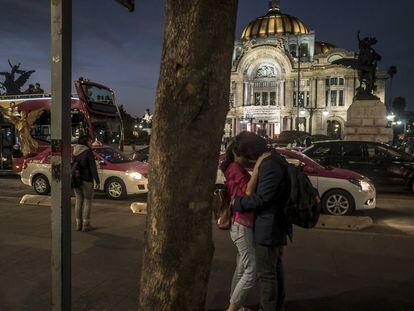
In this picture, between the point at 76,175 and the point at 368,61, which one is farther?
the point at 368,61

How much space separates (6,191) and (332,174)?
10.3m

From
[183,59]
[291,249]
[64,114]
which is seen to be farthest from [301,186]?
[291,249]

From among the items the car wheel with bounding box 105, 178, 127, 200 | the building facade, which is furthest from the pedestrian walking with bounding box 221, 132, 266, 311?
the building facade

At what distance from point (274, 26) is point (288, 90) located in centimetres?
2068

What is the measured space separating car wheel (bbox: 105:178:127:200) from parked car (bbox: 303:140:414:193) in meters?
5.80

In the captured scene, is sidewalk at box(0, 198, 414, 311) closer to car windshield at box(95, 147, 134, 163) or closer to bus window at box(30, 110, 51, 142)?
car windshield at box(95, 147, 134, 163)

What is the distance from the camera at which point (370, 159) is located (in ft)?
40.6

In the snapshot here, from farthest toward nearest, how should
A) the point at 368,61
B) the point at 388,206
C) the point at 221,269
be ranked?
1. the point at 368,61
2. the point at 388,206
3. the point at 221,269

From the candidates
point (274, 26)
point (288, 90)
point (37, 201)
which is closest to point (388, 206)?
point (37, 201)

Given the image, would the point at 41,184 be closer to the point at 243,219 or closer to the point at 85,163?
the point at 85,163

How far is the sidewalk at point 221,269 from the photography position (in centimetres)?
407

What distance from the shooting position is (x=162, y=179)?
2.25 meters

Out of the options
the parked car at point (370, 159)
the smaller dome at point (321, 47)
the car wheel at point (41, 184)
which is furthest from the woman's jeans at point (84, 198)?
the smaller dome at point (321, 47)

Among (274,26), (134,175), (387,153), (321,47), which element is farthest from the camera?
(321,47)
